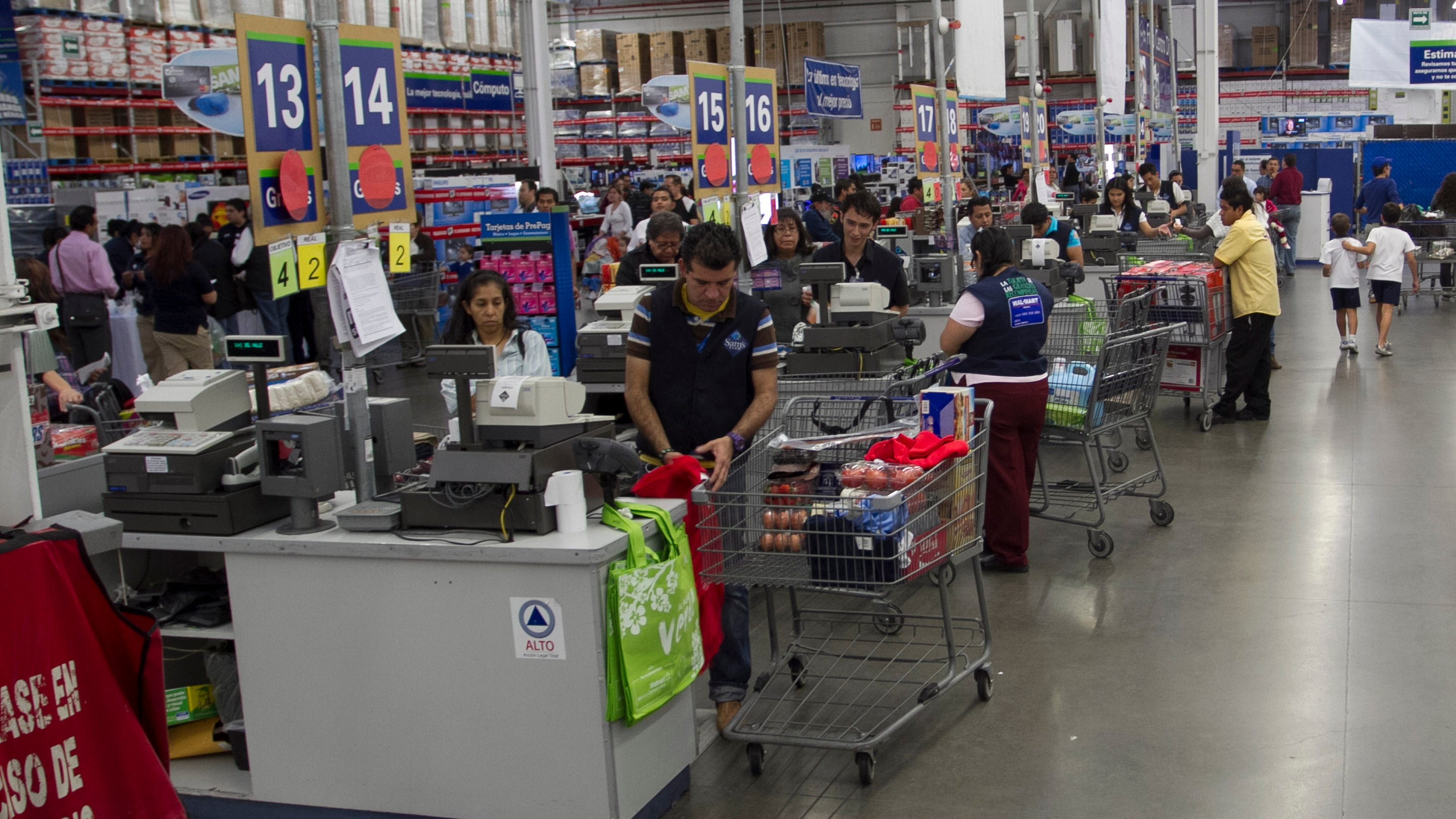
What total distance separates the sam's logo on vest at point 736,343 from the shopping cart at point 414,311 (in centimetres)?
753

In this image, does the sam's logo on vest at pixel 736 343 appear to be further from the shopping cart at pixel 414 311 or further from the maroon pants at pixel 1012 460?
the shopping cart at pixel 414 311

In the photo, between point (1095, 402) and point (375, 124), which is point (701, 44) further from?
point (375, 124)

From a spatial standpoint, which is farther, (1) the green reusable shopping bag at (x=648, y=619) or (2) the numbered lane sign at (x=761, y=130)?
(2) the numbered lane sign at (x=761, y=130)

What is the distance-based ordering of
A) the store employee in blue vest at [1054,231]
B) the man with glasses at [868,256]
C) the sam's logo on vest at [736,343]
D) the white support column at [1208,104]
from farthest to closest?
the white support column at [1208,104], the store employee in blue vest at [1054,231], the man with glasses at [868,256], the sam's logo on vest at [736,343]

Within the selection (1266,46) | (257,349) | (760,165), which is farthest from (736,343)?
(1266,46)

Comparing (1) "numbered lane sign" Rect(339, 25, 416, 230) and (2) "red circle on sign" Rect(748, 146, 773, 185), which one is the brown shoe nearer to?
(1) "numbered lane sign" Rect(339, 25, 416, 230)

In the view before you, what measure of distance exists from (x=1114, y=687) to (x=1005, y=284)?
5.61 ft

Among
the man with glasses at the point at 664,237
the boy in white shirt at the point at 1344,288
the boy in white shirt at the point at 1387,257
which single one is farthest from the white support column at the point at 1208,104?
the man with glasses at the point at 664,237

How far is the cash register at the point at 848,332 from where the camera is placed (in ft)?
16.4

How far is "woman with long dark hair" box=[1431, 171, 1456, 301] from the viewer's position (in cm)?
1452

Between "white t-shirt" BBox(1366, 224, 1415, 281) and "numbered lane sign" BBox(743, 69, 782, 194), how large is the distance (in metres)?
6.54

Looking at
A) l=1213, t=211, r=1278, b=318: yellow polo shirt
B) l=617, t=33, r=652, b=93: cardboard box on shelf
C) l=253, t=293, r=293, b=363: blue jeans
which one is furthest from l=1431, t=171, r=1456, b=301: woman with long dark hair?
l=253, t=293, r=293, b=363: blue jeans

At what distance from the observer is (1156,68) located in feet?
61.4

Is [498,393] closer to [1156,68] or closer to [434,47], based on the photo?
[434,47]
